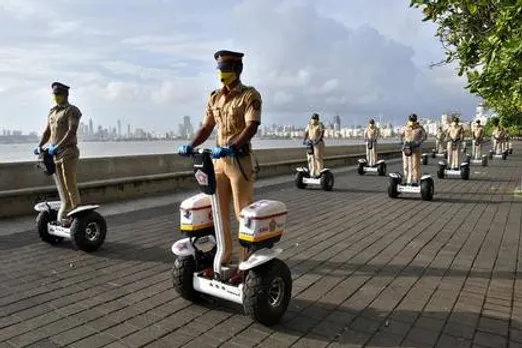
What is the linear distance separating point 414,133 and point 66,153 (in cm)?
824

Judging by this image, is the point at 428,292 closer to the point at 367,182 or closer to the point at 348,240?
the point at 348,240

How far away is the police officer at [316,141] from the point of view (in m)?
13.9

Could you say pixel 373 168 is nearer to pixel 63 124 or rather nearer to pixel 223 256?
pixel 63 124

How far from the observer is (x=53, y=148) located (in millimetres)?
6391

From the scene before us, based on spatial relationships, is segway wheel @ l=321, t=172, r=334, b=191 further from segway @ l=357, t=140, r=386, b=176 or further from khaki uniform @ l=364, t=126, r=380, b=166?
khaki uniform @ l=364, t=126, r=380, b=166

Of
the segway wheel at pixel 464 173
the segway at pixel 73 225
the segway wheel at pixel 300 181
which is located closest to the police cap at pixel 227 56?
the segway at pixel 73 225

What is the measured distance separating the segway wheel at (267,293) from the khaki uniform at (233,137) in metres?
0.52

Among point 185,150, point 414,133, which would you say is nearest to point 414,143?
point 414,133

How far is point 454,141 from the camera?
16812 millimetres

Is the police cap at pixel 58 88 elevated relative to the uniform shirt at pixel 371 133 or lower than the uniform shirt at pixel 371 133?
elevated

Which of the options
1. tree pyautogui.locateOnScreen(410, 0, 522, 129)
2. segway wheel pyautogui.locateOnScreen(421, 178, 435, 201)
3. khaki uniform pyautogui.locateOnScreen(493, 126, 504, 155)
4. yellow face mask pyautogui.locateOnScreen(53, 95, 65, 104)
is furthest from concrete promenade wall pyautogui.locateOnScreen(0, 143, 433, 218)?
khaki uniform pyautogui.locateOnScreen(493, 126, 504, 155)

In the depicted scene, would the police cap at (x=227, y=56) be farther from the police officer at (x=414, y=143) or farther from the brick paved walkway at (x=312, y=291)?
the police officer at (x=414, y=143)

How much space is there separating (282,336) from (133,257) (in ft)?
9.60

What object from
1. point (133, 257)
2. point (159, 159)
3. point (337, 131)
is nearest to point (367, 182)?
point (159, 159)
